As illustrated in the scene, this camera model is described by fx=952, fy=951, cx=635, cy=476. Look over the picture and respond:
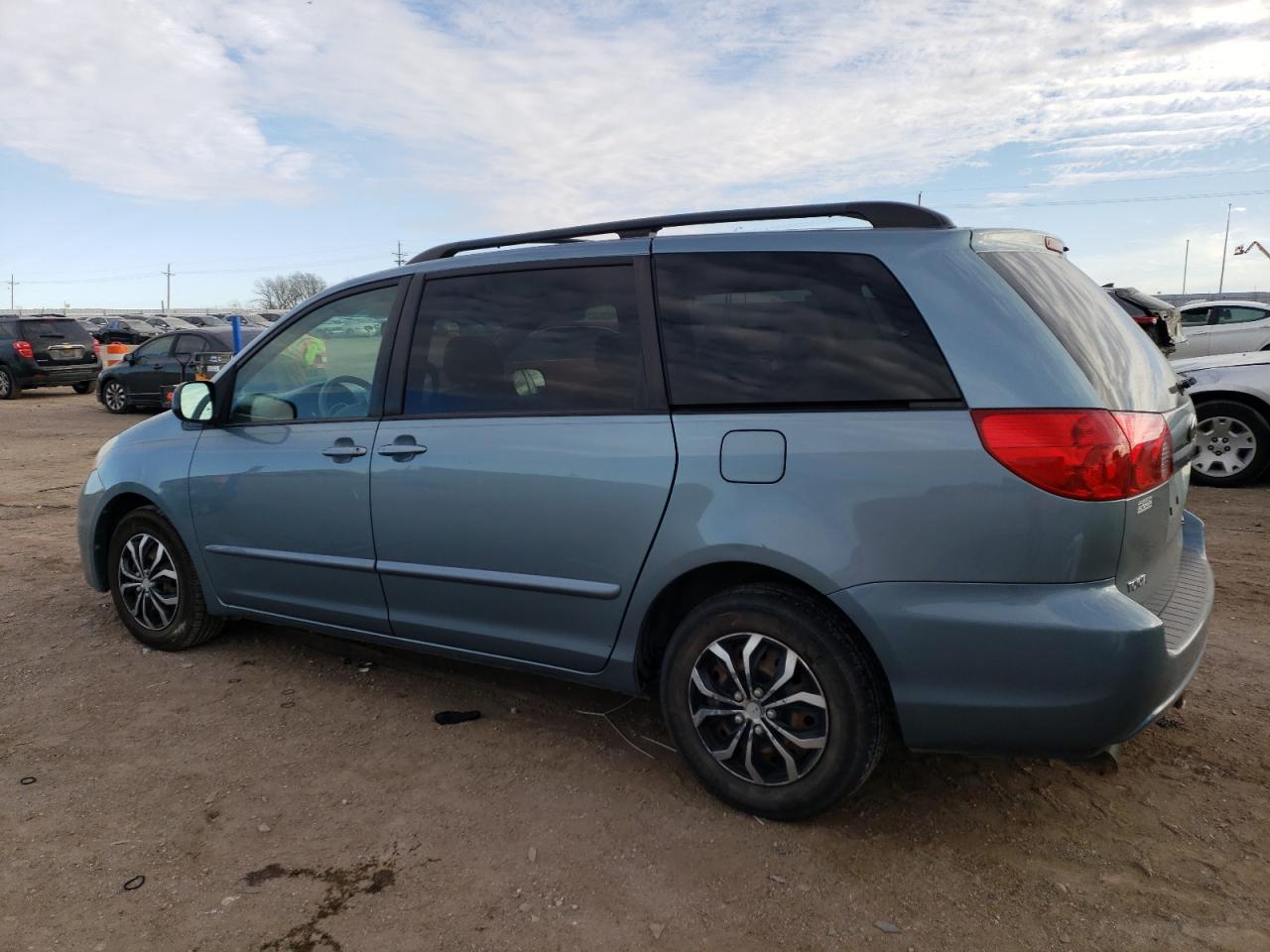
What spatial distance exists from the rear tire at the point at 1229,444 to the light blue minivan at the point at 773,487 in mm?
5482

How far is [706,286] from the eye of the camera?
10.0 feet

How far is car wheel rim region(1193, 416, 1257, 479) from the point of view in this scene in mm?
7995

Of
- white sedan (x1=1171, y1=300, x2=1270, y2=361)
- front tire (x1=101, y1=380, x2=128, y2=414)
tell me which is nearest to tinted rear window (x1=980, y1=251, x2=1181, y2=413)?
white sedan (x1=1171, y1=300, x2=1270, y2=361)

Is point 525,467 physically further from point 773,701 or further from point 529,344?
point 773,701

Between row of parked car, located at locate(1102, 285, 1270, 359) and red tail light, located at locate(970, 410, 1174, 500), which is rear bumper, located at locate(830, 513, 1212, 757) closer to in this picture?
red tail light, located at locate(970, 410, 1174, 500)

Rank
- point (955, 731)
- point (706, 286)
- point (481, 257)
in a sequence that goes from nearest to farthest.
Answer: point (955, 731) < point (706, 286) < point (481, 257)

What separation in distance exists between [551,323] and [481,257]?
479mm

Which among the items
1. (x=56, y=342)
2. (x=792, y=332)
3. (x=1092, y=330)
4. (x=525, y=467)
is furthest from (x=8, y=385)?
(x=1092, y=330)

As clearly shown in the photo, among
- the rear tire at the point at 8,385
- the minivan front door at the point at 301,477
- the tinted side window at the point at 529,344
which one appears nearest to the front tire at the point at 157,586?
the minivan front door at the point at 301,477

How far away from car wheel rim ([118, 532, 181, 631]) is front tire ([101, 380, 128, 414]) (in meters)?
14.3

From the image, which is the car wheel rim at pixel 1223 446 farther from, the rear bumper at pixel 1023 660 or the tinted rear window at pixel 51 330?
the tinted rear window at pixel 51 330

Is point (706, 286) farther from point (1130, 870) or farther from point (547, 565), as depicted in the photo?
point (1130, 870)

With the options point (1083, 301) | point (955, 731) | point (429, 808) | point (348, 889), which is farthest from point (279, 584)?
point (1083, 301)

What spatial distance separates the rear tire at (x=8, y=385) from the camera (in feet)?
67.1
